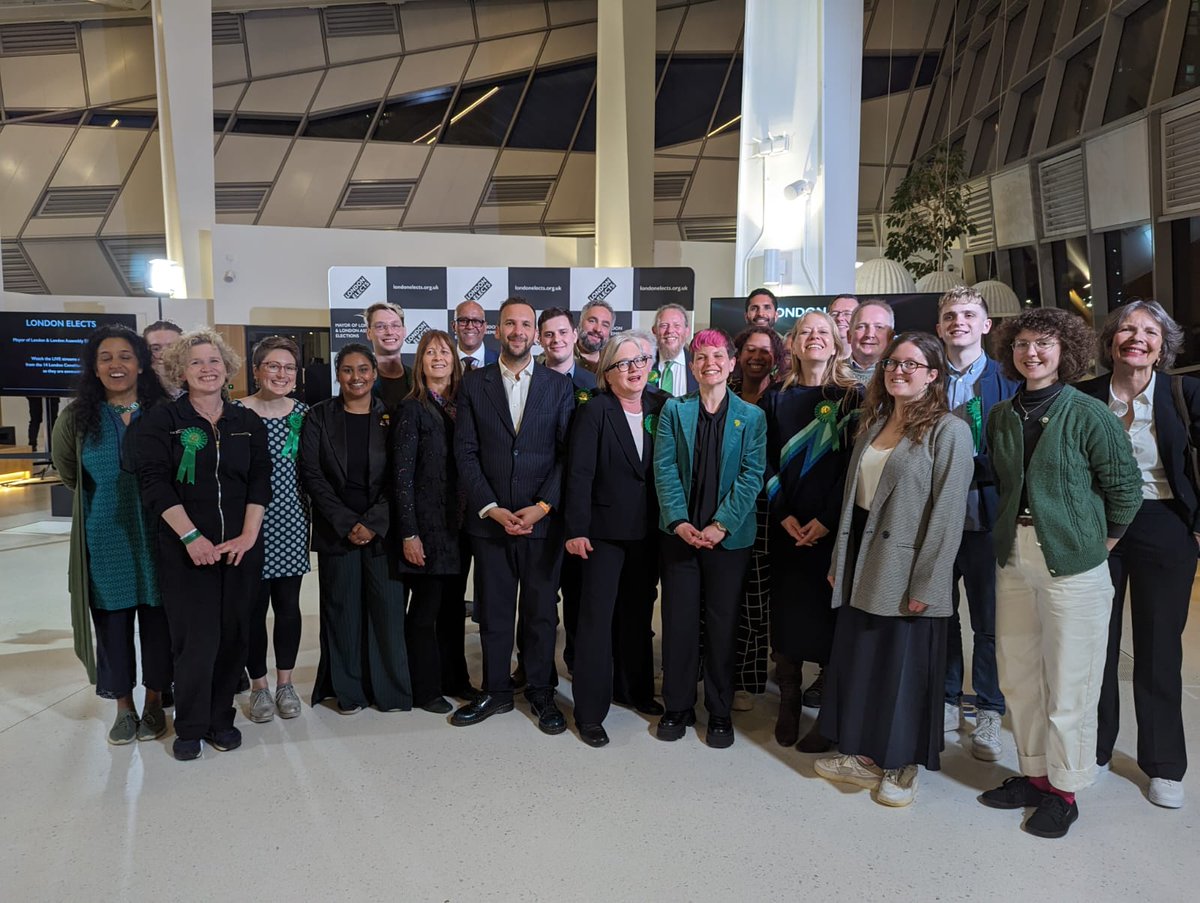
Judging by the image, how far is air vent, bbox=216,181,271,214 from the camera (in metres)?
10.4

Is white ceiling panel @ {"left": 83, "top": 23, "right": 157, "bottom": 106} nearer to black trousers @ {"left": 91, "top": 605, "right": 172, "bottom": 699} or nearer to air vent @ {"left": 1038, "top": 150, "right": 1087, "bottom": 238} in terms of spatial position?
black trousers @ {"left": 91, "top": 605, "right": 172, "bottom": 699}

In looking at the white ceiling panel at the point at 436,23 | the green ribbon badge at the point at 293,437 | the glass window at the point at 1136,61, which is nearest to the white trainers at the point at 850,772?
the green ribbon badge at the point at 293,437

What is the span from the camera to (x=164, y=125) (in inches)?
339

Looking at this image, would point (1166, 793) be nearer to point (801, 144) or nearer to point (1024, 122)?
point (801, 144)

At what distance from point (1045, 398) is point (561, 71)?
10.3 meters

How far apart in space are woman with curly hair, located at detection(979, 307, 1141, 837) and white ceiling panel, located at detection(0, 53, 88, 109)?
38.4ft

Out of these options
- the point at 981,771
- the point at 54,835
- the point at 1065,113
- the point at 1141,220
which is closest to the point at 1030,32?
the point at 1065,113

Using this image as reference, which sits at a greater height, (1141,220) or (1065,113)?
(1065,113)

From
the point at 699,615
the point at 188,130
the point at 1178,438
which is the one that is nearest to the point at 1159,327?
the point at 1178,438

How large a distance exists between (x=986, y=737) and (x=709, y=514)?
125cm

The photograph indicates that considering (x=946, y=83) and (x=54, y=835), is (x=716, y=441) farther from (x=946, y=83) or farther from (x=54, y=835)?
(x=946, y=83)

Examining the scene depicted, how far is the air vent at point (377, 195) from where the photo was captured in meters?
10.5

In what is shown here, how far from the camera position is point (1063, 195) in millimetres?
8031

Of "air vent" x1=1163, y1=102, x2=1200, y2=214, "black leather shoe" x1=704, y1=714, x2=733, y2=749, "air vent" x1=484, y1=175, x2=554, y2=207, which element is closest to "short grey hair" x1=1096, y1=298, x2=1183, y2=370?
"black leather shoe" x1=704, y1=714, x2=733, y2=749
